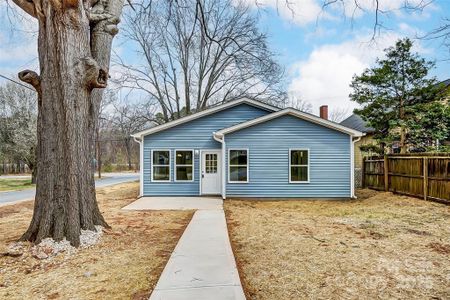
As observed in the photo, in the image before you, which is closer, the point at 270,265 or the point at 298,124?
the point at 270,265

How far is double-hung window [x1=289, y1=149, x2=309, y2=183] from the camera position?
1292 centimetres

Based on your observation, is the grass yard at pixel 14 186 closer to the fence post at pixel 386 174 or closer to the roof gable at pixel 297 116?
the roof gable at pixel 297 116

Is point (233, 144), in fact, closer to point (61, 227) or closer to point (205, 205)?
point (205, 205)

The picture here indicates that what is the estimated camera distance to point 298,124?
1291cm

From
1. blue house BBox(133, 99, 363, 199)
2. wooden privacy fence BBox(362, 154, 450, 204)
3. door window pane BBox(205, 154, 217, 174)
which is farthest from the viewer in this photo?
door window pane BBox(205, 154, 217, 174)

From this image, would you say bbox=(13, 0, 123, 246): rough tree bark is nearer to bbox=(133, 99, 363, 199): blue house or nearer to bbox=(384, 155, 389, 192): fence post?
bbox=(133, 99, 363, 199): blue house

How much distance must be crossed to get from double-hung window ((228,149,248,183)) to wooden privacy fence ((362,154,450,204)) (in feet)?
20.2

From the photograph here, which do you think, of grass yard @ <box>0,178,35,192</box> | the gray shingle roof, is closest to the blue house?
the gray shingle roof

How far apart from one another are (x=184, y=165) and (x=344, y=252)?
9456mm

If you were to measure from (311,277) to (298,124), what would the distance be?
30.4 ft

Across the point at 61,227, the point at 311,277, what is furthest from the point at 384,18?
the point at 61,227

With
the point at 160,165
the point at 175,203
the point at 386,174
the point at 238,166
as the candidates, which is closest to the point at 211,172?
the point at 238,166

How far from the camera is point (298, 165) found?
42.5 ft

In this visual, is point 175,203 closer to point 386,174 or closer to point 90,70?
point 90,70
